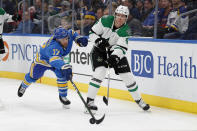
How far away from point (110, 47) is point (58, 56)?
0.65 meters

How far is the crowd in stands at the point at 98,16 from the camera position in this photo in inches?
205

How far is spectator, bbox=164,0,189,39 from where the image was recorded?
204 inches

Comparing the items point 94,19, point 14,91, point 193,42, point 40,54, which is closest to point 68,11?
point 94,19

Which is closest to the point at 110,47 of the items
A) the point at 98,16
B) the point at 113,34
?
the point at 113,34

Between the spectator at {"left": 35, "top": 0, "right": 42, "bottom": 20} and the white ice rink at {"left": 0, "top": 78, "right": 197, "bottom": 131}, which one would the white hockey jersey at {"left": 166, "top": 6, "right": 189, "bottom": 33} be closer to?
the white ice rink at {"left": 0, "top": 78, "right": 197, "bottom": 131}

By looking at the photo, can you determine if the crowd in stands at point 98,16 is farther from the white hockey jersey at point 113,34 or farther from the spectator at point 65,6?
the white hockey jersey at point 113,34

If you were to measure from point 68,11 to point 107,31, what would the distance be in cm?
239

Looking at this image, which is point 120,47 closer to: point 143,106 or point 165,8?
point 143,106

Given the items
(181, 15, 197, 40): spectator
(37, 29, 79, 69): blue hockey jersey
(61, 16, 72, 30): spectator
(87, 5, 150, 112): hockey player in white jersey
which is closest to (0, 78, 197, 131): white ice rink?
(87, 5, 150, 112): hockey player in white jersey

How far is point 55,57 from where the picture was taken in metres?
4.59

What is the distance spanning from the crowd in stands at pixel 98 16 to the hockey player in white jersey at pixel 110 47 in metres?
0.82

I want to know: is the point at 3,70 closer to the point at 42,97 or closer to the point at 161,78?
the point at 42,97

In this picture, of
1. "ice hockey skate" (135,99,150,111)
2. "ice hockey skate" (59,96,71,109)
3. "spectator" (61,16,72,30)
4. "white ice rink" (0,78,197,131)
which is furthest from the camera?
"spectator" (61,16,72,30)

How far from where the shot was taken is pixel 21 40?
7633mm
